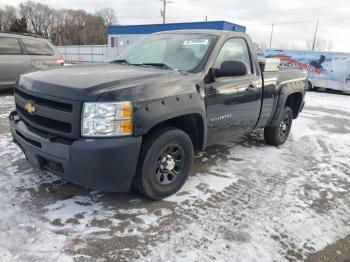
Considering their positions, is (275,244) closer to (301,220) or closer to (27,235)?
(301,220)

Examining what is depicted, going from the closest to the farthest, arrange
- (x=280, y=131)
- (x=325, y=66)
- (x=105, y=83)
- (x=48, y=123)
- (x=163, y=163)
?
1. (x=105, y=83)
2. (x=48, y=123)
3. (x=163, y=163)
4. (x=280, y=131)
5. (x=325, y=66)

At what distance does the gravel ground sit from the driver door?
58cm

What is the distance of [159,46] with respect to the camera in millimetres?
4250

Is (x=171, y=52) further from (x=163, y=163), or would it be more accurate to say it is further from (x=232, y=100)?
(x=163, y=163)

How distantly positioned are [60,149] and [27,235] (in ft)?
2.48

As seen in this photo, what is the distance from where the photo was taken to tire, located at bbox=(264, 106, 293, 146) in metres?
5.49

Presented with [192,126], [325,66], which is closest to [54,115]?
[192,126]

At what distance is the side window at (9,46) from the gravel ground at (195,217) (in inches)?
206

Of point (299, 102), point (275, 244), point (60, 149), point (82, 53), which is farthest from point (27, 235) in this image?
point (82, 53)

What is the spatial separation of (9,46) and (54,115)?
7.13 meters

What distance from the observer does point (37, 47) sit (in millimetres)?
9406

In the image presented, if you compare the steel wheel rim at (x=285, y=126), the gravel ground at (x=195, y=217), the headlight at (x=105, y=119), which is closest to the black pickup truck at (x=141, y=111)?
the headlight at (x=105, y=119)

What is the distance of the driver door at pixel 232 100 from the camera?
12.5 ft

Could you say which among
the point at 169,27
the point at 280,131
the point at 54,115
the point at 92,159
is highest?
the point at 169,27
